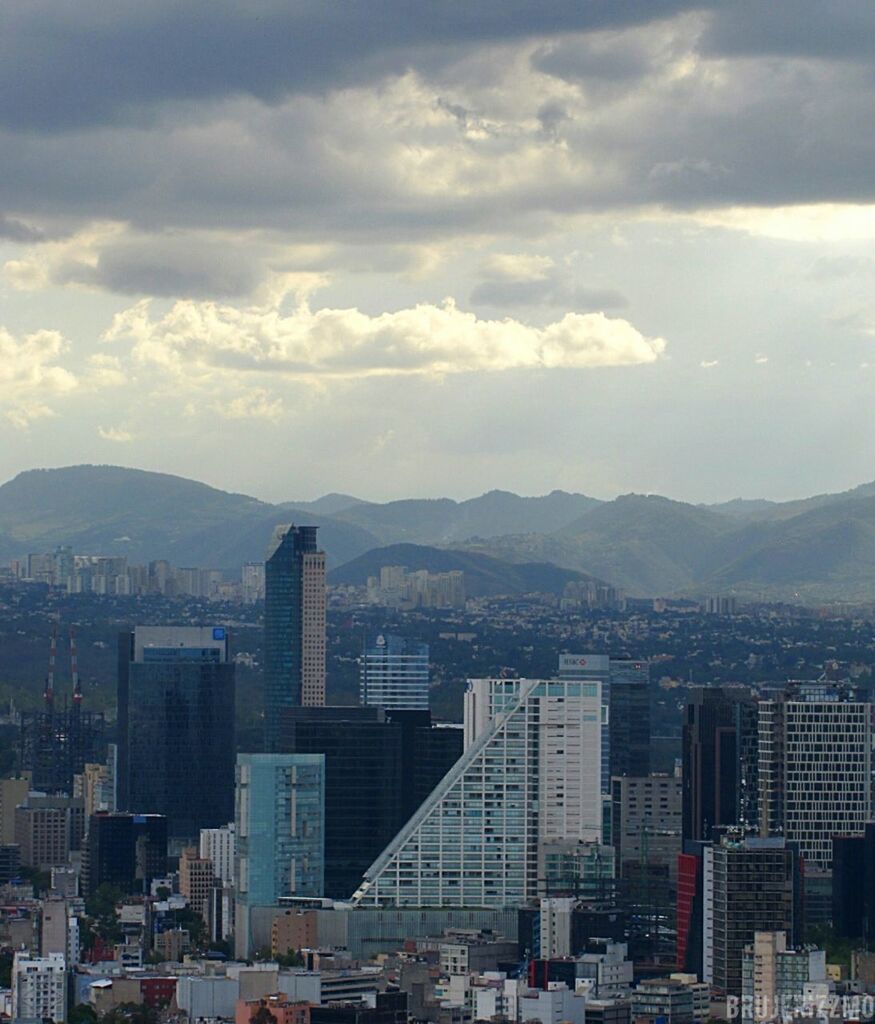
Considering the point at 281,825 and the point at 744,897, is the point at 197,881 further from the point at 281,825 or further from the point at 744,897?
the point at 744,897

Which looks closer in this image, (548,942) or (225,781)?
(548,942)

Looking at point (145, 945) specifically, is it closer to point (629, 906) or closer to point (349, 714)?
point (629, 906)

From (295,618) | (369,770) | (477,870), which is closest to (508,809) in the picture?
(477,870)

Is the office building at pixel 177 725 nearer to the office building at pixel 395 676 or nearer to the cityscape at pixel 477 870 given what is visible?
the cityscape at pixel 477 870

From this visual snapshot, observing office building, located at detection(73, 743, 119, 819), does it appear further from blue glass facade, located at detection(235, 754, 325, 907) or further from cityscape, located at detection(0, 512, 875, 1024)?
blue glass facade, located at detection(235, 754, 325, 907)

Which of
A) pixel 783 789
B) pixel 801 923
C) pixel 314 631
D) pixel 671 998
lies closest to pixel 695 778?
pixel 783 789

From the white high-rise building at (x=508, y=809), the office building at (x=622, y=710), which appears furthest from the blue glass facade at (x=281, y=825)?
the office building at (x=622, y=710)

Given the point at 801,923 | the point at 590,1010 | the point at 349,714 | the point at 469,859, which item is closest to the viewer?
the point at 590,1010

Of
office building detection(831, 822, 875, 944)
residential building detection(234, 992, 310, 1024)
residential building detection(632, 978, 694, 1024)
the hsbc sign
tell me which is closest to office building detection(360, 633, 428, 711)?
the hsbc sign
